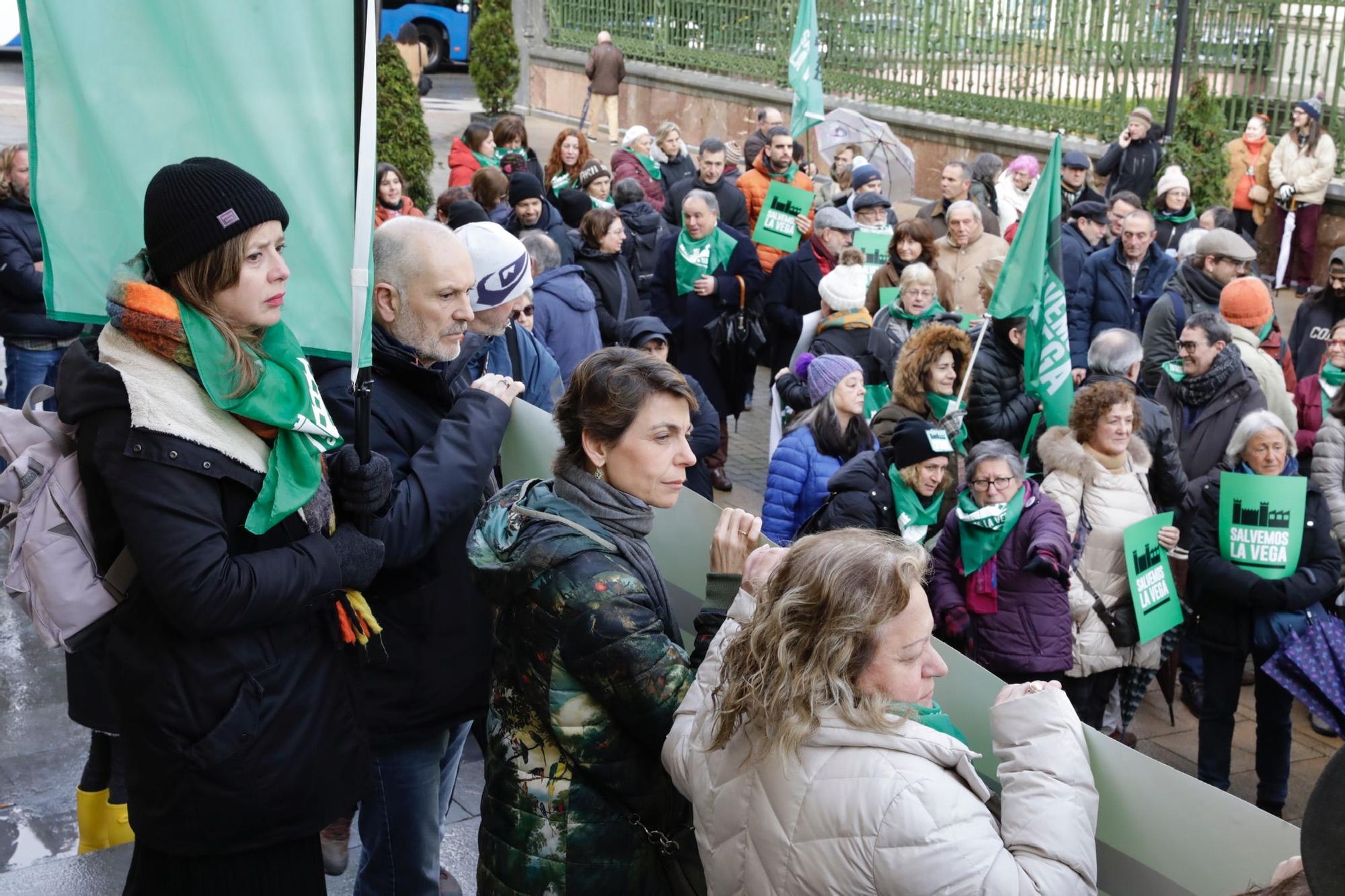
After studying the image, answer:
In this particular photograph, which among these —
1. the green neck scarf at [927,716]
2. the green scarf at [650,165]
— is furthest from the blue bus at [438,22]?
the green neck scarf at [927,716]

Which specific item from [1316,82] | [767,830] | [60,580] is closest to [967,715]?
[767,830]

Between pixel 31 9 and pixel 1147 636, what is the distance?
419cm

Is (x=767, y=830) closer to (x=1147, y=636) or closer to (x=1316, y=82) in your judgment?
(x=1147, y=636)

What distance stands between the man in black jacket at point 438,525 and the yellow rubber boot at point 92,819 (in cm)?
134

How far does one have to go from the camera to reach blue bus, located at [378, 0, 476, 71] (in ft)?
98.3

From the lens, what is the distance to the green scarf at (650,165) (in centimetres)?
1245

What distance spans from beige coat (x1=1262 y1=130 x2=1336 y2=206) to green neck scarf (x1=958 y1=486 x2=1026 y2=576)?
31.3ft

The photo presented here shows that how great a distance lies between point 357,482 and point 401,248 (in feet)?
2.39

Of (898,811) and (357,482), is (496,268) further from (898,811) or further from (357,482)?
(898,811)

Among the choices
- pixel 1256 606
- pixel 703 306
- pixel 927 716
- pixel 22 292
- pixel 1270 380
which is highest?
pixel 927 716

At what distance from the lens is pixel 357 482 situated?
271cm

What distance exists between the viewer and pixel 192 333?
8.01 feet

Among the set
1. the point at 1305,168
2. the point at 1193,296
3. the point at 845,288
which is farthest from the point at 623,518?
the point at 1305,168

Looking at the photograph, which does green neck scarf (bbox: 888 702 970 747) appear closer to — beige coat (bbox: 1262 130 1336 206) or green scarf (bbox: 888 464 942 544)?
green scarf (bbox: 888 464 942 544)
